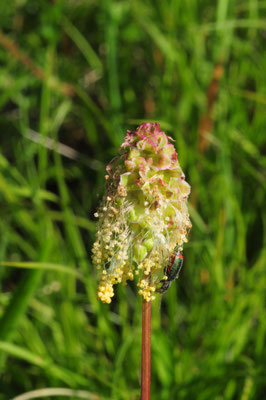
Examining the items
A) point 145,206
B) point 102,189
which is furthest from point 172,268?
point 102,189

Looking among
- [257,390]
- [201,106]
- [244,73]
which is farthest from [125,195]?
[244,73]

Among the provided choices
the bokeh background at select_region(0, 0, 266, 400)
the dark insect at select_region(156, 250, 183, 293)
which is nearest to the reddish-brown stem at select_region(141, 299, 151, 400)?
the dark insect at select_region(156, 250, 183, 293)

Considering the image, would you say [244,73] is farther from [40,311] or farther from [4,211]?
[40,311]

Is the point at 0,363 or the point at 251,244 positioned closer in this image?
the point at 0,363

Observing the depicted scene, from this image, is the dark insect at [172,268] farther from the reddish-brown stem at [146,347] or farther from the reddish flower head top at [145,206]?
the reddish-brown stem at [146,347]

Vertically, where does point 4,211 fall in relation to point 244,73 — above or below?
below

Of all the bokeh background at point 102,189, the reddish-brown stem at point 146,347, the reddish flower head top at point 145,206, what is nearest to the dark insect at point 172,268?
the reddish flower head top at point 145,206

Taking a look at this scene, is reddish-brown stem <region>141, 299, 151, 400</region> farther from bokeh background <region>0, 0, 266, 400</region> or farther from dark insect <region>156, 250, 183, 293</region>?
bokeh background <region>0, 0, 266, 400</region>
